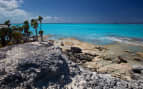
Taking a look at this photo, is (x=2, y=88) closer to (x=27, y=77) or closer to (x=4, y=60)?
(x=27, y=77)

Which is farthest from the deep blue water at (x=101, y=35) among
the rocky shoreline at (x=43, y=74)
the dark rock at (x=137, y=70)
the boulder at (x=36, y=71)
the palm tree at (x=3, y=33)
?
the boulder at (x=36, y=71)

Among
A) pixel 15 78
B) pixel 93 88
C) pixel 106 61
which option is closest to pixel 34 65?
pixel 15 78

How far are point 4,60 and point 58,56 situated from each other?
5.61m

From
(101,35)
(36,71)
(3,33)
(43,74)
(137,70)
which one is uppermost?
(3,33)

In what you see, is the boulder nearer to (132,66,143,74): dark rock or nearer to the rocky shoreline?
the rocky shoreline

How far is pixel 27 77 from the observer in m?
9.31

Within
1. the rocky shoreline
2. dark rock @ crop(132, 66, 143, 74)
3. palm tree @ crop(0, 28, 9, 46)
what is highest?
palm tree @ crop(0, 28, 9, 46)

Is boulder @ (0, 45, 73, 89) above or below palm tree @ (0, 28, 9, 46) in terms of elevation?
below

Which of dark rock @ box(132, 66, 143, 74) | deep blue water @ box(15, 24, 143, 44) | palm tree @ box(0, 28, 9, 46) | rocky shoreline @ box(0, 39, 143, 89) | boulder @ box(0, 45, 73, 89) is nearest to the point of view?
boulder @ box(0, 45, 73, 89)

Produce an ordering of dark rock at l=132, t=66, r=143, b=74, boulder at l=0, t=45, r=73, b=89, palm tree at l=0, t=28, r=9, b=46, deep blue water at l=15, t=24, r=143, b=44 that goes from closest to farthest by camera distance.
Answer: boulder at l=0, t=45, r=73, b=89
dark rock at l=132, t=66, r=143, b=74
palm tree at l=0, t=28, r=9, b=46
deep blue water at l=15, t=24, r=143, b=44

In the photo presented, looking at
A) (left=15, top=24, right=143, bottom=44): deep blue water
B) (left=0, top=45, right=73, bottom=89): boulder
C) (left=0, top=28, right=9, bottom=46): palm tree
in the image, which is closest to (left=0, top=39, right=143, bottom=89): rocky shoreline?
(left=0, top=45, right=73, bottom=89): boulder

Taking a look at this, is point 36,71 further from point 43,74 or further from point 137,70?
point 137,70

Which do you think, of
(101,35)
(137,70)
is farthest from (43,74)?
(101,35)

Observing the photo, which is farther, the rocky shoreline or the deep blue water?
the deep blue water
